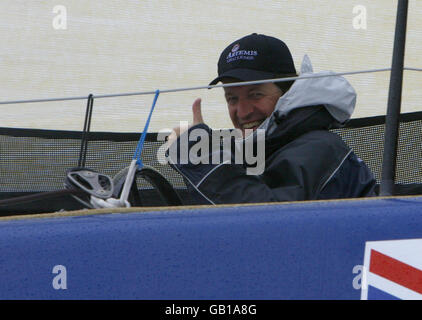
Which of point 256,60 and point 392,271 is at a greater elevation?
point 256,60

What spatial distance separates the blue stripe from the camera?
30.5 inches

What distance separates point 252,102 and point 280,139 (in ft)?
0.65

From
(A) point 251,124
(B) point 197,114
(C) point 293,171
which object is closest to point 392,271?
(C) point 293,171

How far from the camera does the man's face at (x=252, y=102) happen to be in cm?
140

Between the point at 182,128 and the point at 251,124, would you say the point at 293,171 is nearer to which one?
the point at 182,128

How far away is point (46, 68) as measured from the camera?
3.24 meters

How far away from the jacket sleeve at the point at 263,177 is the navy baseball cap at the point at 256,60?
0.25 meters

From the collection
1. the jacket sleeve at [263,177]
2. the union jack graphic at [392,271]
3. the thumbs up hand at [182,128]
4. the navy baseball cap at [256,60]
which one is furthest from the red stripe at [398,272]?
the navy baseball cap at [256,60]

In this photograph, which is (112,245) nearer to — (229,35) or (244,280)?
(244,280)

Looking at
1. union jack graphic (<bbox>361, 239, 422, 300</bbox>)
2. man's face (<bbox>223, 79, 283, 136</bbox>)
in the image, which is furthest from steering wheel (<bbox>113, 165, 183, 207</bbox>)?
union jack graphic (<bbox>361, 239, 422, 300</bbox>)

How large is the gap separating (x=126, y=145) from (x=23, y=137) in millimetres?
262

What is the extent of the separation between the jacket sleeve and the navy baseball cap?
253 mm

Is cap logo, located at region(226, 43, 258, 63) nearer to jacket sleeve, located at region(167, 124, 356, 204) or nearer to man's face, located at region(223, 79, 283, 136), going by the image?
man's face, located at region(223, 79, 283, 136)

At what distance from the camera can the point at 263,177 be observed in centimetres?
117
